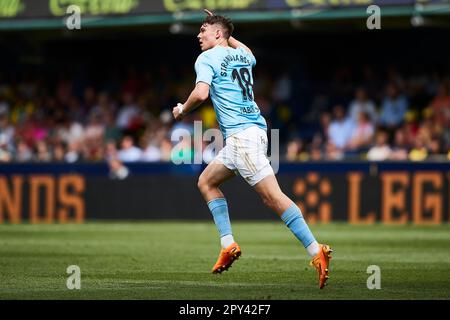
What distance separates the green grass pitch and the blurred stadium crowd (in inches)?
127

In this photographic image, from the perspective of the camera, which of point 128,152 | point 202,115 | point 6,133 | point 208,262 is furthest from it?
point 6,133

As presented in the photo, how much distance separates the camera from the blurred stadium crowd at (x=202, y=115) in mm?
21609

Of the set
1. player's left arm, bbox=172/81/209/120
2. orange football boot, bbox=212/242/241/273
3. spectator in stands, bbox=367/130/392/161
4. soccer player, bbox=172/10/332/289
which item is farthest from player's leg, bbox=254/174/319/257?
spectator in stands, bbox=367/130/392/161

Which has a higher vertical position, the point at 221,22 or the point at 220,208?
the point at 221,22

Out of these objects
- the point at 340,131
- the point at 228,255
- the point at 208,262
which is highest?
the point at 340,131

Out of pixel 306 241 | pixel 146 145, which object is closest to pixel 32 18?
pixel 146 145

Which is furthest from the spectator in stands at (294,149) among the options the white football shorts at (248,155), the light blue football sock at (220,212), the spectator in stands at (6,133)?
the white football shorts at (248,155)

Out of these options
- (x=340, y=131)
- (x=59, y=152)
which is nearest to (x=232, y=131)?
(x=340, y=131)

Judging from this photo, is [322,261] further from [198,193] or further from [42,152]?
[42,152]

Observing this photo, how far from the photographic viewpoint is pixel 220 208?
9812 mm

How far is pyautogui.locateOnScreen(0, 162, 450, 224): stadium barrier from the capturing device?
63.5 feet

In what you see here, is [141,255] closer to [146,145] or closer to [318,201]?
[318,201]

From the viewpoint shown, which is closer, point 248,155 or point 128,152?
point 248,155

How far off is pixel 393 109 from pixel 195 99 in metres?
14.1
